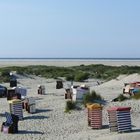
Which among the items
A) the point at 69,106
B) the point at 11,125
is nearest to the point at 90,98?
the point at 69,106

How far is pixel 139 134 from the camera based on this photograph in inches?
619

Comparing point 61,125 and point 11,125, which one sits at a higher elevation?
point 11,125

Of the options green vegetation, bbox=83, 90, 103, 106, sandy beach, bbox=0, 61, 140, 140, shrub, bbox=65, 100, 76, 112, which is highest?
green vegetation, bbox=83, 90, 103, 106

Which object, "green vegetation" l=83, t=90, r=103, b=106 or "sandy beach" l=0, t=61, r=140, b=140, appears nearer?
"sandy beach" l=0, t=61, r=140, b=140

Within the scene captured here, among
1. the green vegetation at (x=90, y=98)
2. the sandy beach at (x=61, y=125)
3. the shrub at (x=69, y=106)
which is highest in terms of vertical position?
the green vegetation at (x=90, y=98)

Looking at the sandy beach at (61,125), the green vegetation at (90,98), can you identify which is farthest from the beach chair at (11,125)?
the green vegetation at (90,98)

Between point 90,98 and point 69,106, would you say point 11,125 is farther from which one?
point 90,98

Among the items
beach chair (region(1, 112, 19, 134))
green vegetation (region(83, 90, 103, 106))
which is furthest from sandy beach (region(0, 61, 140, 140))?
green vegetation (region(83, 90, 103, 106))

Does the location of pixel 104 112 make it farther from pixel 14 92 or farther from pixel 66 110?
pixel 14 92

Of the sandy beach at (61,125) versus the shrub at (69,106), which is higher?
the shrub at (69,106)

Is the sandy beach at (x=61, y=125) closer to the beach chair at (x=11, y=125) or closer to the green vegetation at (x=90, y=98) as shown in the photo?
the beach chair at (x=11, y=125)

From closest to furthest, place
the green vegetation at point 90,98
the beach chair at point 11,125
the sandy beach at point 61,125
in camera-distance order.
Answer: the sandy beach at point 61,125 < the beach chair at point 11,125 < the green vegetation at point 90,98

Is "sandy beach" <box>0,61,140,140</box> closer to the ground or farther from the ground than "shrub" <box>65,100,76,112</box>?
closer to the ground

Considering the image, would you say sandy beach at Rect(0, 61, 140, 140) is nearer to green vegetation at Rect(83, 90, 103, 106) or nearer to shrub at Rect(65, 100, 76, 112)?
shrub at Rect(65, 100, 76, 112)
